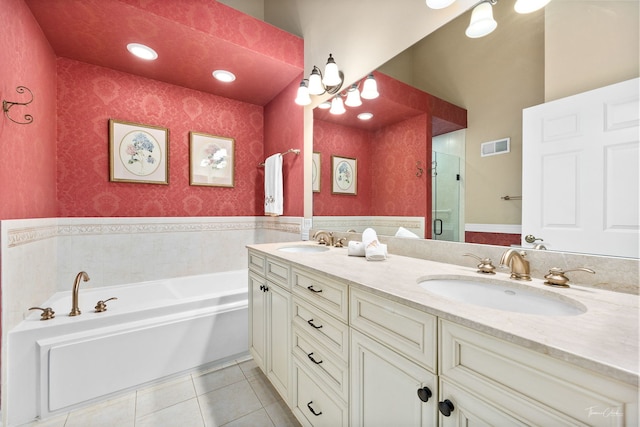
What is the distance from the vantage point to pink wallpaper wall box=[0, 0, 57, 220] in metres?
1.41

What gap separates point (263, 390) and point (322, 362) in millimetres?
858

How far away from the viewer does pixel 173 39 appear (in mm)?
1936

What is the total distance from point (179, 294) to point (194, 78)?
197 cm

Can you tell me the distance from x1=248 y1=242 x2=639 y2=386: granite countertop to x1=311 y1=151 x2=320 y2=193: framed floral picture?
4.17ft

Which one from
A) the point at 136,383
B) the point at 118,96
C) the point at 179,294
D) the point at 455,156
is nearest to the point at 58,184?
the point at 118,96

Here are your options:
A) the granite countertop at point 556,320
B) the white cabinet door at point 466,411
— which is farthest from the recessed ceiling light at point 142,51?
the white cabinet door at point 466,411

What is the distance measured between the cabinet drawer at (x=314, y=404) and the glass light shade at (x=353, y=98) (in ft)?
5.32

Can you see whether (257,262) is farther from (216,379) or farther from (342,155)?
(342,155)

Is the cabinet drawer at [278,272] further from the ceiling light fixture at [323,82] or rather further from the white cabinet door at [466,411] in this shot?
the ceiling light fixture at [323,82]

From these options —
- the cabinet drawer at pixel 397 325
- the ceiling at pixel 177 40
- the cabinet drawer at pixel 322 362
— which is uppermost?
the ceiling at pixel 177 40

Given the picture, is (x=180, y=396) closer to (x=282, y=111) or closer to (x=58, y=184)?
(x=58, y=184)

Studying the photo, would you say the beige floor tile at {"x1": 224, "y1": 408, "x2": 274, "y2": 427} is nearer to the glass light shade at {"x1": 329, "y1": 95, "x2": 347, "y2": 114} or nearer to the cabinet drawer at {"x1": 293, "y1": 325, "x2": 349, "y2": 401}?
the cabinet drawer at {"x1": 293, "y1": 325, "x2": 349, "y2": 401}

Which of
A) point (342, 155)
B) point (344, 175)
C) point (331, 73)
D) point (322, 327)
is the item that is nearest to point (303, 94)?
point (331, 73)

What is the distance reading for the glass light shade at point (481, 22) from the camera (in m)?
1.10
